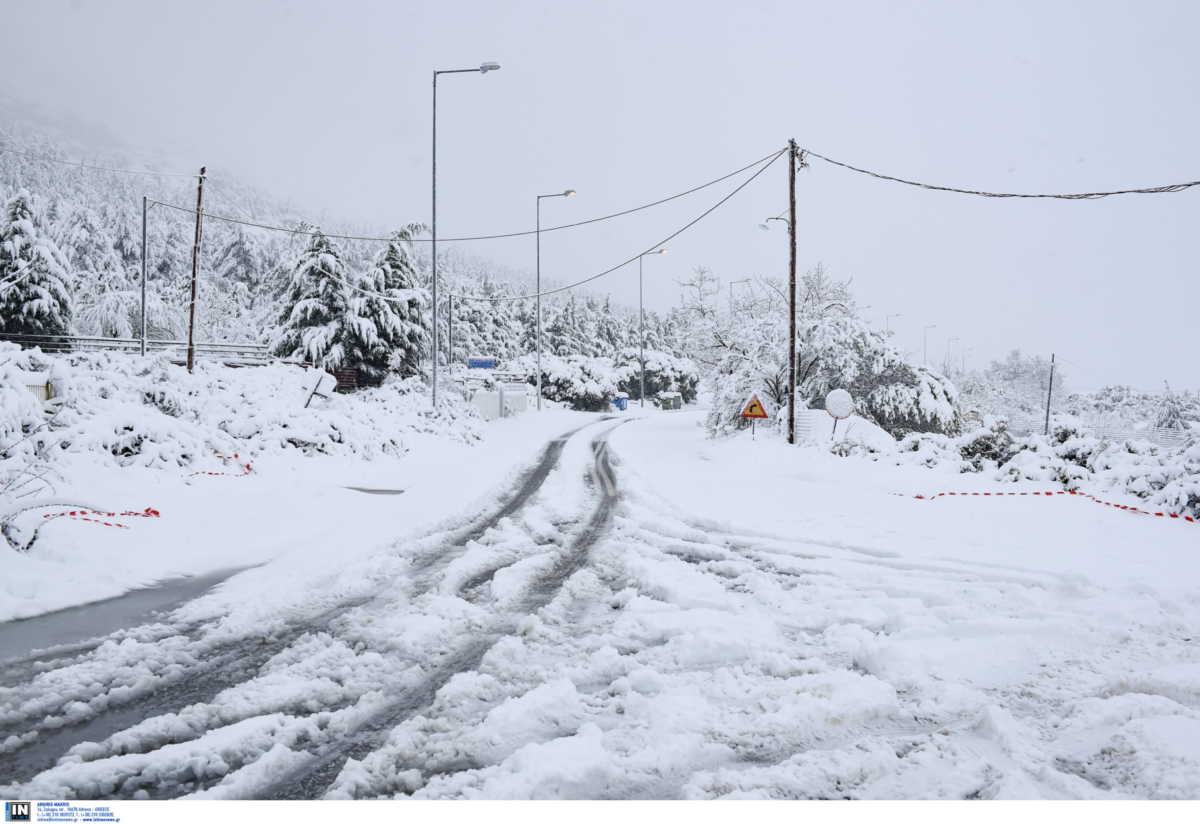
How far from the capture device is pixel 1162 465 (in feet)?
30.0

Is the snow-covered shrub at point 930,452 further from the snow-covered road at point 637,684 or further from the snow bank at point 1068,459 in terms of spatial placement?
the snow-covered road at point 637,684

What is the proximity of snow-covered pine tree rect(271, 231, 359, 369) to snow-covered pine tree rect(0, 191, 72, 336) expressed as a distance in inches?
383

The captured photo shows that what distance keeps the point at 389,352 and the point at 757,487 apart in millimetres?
20389

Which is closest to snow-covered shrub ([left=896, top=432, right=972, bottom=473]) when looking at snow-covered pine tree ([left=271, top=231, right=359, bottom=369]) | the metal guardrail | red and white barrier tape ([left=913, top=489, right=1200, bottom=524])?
red and white barrier tape ([left=913, top=489, right=1200, bottom=524])

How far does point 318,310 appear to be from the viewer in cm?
2681

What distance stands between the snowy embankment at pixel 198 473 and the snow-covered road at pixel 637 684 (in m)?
1.12

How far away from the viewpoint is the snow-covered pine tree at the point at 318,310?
26.2 metres

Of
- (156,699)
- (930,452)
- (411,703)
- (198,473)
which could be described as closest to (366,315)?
(198,473)

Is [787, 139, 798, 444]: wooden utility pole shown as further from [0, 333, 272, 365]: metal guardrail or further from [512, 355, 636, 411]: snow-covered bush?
[512, 355, 636, 411]: snow-covered bush

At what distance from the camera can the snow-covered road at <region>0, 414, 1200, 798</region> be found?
2664 millimetres

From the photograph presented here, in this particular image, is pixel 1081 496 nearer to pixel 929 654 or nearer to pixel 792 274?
pixel 929 654

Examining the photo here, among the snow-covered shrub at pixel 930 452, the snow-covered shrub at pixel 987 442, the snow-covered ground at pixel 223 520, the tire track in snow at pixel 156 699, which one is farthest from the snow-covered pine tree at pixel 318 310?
the tire track in snow at pixel 156 699

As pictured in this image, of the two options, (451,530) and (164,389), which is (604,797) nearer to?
(451,530)
